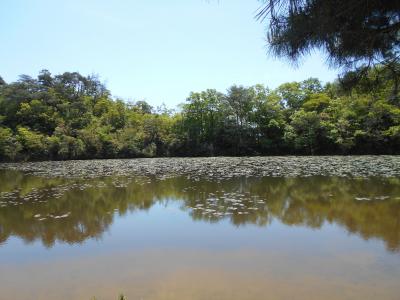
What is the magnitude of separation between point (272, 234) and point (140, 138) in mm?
28991

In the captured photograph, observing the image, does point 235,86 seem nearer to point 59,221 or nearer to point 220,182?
point 220,182

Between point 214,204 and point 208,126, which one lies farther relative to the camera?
point 208,126

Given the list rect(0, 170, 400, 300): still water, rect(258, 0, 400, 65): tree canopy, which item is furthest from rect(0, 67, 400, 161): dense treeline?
rect(258, 0, 400, 65): tree canopy

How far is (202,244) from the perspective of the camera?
5.91 m

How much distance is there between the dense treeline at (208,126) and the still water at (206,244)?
19.7 meters

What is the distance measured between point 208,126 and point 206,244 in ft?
97.4

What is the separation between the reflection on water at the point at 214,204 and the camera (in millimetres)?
6934

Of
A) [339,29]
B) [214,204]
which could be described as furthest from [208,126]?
[339,29]

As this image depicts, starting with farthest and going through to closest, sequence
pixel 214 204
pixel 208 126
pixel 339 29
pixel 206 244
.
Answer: pixel 208 126, pixel 214 204, pixel 206 244, pixel 339 29

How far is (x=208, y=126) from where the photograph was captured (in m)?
35.3

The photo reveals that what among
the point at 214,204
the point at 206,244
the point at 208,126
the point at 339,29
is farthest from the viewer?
the point at 208,126

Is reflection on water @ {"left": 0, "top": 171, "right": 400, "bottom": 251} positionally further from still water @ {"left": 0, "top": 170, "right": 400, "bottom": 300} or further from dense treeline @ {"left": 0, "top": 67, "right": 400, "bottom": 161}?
dense treeline @ {"left": 0, "top": 67, "right": 400, "bottom": 161}

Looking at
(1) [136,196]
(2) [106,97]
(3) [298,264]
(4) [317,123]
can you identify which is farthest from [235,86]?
(3) [298,264]

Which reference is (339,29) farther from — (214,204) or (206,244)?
(214,204)
